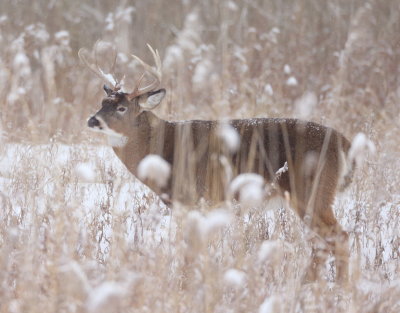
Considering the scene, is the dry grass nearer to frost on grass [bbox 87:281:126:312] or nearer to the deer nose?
frost on grass [bbox 87:281:126:312]

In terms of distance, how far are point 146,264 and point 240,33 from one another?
27.9ft

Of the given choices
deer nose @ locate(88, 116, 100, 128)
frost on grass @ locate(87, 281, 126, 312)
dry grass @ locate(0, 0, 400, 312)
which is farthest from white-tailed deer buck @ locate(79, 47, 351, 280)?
frost on grass @ locate(87, 281, 126, 312)

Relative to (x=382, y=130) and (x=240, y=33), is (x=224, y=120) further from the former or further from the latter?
(x=240, y=33)

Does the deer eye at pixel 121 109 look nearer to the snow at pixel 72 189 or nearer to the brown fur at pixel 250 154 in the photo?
the brown fur at pixel 250 154

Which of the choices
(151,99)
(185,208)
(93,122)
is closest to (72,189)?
(93,122)

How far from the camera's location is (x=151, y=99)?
17.9 feet

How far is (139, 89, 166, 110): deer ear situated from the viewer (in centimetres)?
541

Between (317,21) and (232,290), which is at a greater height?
(317,21)

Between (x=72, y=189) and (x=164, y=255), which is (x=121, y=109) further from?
(x=164, y=255)

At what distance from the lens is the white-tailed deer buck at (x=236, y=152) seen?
15.1 ft

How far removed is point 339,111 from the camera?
8.30 metres

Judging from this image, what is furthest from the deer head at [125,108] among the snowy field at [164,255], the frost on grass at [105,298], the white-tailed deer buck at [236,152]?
the frost on grass at [105,298]

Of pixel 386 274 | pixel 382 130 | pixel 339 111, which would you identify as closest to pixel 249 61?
pixel 339 111

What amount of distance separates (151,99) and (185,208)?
1.83 m
